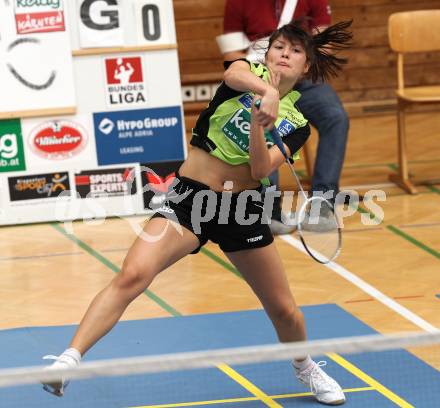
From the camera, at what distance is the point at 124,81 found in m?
8.70

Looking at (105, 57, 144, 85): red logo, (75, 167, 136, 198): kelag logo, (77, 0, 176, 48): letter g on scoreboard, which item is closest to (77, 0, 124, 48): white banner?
(77, 0, 176, 48): letter g on scoreboard

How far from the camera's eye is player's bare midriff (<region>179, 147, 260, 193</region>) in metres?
4.87

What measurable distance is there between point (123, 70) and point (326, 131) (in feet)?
5.49

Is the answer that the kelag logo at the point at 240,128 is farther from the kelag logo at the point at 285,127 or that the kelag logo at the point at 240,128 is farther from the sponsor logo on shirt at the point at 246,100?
the kelag logo at the point at 285,127

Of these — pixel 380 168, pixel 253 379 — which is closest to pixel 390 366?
pixel 253 379

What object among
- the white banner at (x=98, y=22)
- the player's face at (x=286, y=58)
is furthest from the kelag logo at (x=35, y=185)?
the player's face at (x=286, y=58)

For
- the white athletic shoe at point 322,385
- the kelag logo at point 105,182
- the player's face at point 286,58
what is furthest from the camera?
the kelag logo at point 105,182

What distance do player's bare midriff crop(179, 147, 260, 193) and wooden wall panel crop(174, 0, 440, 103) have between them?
7.04 m

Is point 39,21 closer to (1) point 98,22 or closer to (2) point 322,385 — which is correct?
(1) point 98,22

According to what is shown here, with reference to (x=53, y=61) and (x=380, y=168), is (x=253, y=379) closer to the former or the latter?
(x=53, y=61)

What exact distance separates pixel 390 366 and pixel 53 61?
4.10m

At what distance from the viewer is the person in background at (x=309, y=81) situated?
866cm

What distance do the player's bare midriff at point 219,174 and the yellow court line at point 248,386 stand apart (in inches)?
43.2

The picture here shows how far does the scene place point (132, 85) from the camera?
8.73m
